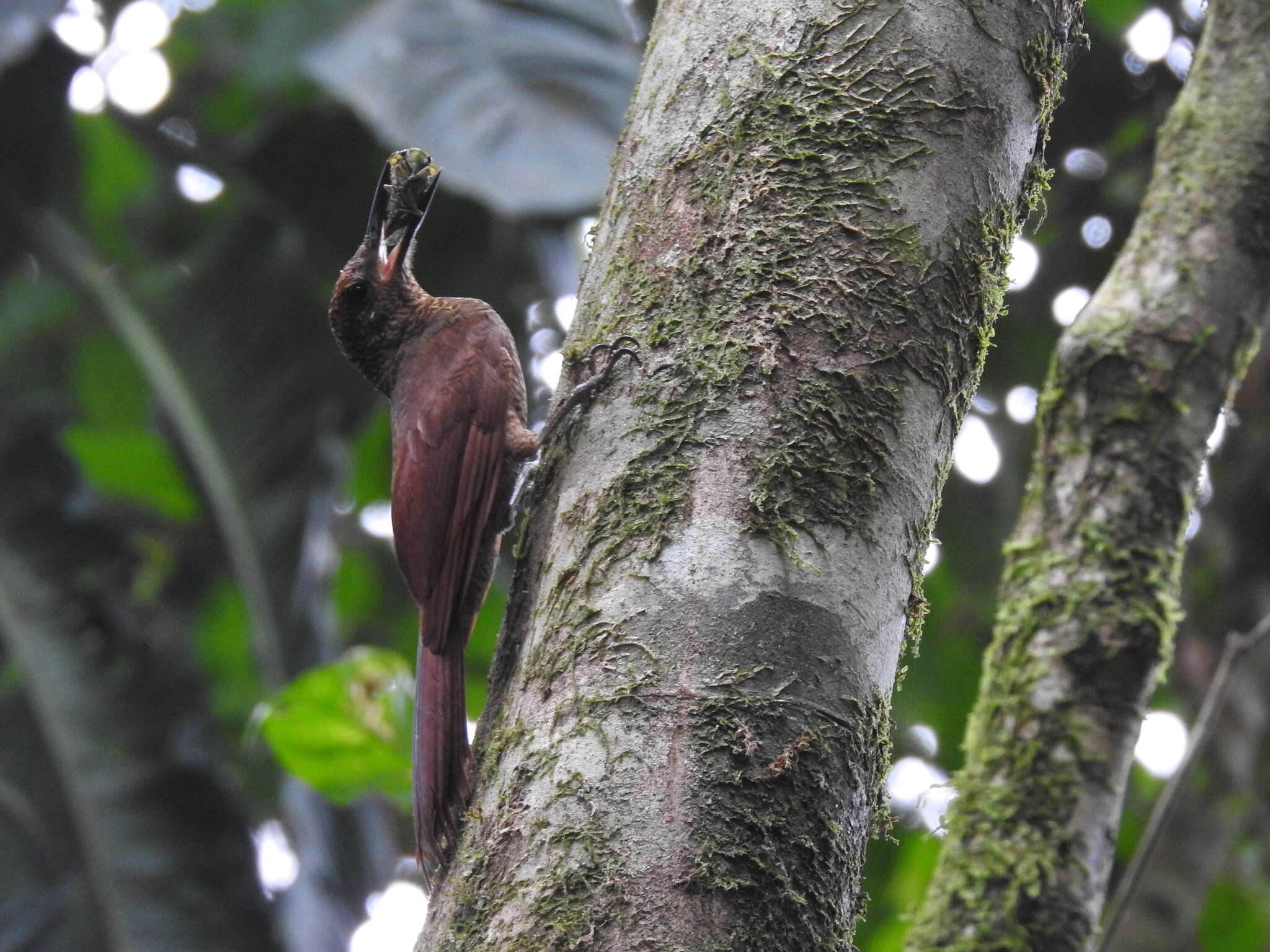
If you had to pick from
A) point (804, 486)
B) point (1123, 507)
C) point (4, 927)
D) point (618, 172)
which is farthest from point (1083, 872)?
point (4, 927)

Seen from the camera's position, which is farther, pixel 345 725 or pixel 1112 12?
pixel 1112 12

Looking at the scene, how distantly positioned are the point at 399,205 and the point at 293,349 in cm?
229

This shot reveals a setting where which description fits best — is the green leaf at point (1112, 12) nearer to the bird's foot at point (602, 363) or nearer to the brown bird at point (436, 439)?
the brown bird at point (436, 439)

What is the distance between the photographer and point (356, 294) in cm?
302

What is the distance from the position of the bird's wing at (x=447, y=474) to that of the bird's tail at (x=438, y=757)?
0.10 meters

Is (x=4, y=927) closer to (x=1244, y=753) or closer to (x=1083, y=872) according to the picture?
(x=1083, y=872)

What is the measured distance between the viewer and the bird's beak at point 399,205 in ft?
8.98

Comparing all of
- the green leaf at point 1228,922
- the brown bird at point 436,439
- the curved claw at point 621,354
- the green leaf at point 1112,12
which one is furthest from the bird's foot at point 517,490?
the green leaf at point 1112,12

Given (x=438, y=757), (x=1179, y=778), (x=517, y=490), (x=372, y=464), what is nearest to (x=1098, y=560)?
(x=1179, y=778)

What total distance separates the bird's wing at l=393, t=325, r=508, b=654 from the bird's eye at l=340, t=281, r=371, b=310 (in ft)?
1.09

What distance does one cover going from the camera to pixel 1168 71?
212 inches

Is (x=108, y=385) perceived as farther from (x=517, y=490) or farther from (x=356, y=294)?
(x=517, y=490)

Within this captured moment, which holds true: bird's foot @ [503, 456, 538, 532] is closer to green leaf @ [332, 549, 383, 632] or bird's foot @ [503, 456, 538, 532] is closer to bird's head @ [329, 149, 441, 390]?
bird's head @ [329, 149, 441, 390]

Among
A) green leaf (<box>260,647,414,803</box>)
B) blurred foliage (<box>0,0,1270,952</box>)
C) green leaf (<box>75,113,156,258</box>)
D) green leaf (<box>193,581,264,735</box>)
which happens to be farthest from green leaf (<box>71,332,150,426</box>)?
green leaf (<box>260,647,414,803</box>)
